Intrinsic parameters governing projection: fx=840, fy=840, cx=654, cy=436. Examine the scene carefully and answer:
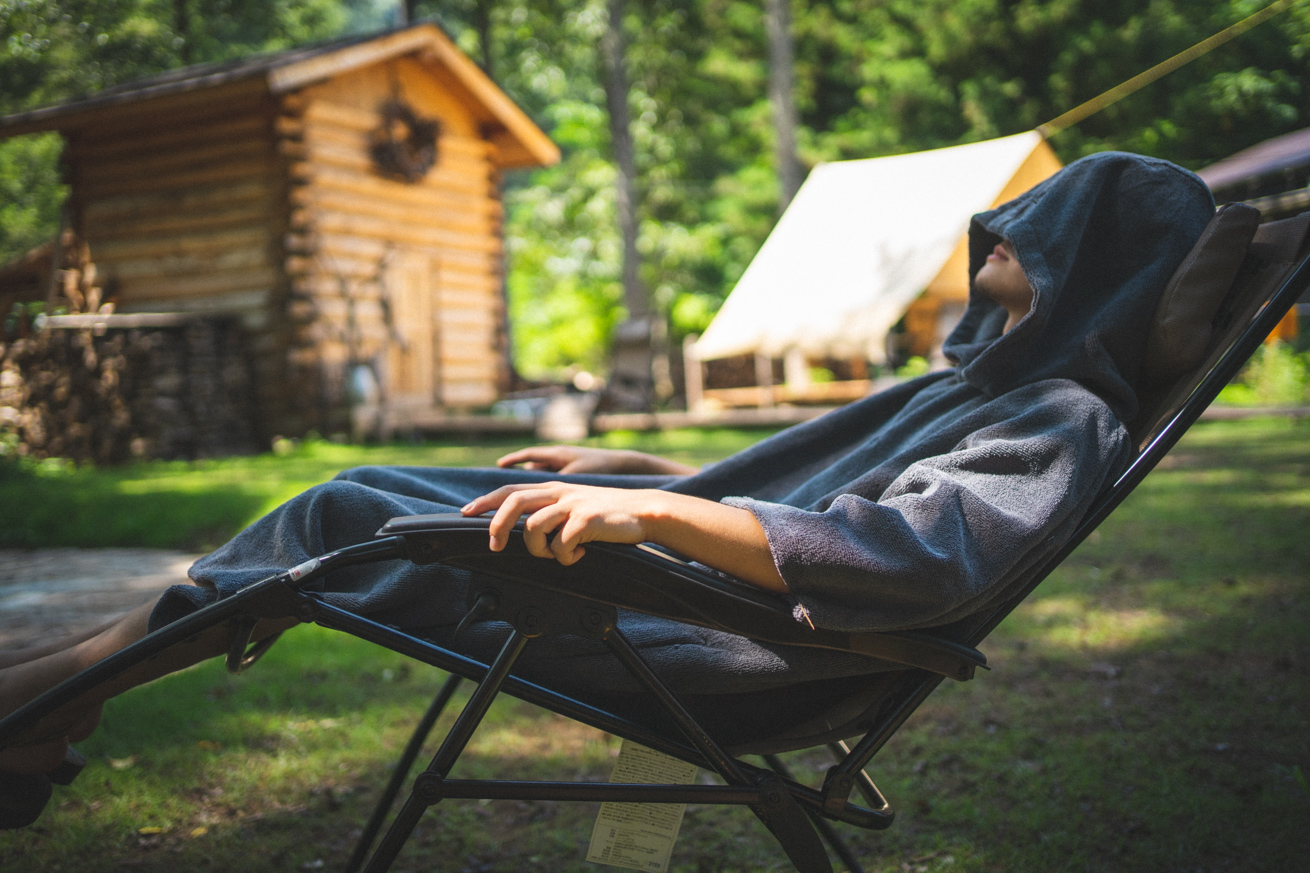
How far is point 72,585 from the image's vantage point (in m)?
3.68

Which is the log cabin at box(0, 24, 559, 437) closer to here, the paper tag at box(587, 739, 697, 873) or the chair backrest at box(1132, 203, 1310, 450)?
the paper tag at box(587, 739, 697, 873)

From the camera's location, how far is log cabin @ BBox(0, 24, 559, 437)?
30.0ft

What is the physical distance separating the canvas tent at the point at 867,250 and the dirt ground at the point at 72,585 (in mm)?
6283

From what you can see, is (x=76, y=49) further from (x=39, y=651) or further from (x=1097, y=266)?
→ (x=1097, y=266)

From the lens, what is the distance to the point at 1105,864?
65.8 inches

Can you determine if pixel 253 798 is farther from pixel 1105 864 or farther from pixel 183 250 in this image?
pixel 183 250

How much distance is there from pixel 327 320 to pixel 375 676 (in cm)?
746

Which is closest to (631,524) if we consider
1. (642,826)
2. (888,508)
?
(888,508)

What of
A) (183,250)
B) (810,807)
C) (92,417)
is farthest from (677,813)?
(183,250)

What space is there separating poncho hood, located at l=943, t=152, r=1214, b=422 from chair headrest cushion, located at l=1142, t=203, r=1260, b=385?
1.6 inches

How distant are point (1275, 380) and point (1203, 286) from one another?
11.0 metres

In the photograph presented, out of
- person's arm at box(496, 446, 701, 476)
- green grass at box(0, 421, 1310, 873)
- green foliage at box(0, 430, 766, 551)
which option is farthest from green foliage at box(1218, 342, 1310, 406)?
person's arm at box(496, 446, 701, 476)

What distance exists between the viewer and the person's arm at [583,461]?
1.81 meters

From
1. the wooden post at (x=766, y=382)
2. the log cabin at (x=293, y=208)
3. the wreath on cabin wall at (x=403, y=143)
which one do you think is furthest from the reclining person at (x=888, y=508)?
the wreath on cabin wall at (x=403, y=143)
